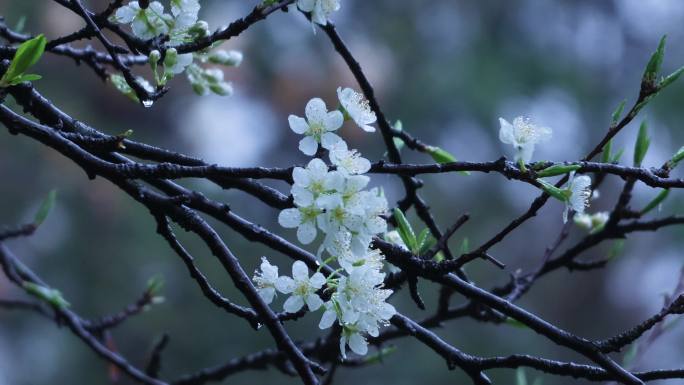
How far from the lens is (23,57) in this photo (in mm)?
749

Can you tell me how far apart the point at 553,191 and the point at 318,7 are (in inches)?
12.4

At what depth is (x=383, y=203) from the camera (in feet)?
2.20

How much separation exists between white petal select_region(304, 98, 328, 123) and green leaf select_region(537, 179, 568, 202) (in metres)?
0.21

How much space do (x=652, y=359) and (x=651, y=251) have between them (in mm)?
783

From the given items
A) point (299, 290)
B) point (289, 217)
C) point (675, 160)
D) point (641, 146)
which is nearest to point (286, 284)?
point (299, 290)

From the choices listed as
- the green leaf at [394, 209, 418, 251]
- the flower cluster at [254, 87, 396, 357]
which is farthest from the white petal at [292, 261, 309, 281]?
the green leaf at [394, 209, 418, 251]

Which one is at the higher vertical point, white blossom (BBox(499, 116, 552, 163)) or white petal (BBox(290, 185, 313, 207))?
white blossom (BBox(499, 116, 552, 163))

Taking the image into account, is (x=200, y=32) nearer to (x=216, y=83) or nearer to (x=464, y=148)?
(x=216, y=83)

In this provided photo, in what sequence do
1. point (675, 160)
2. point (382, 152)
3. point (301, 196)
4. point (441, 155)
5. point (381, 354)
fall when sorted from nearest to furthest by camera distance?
point (301, 196), point (675, 160), point (441, 155), point (381, 354), point (382, 152)

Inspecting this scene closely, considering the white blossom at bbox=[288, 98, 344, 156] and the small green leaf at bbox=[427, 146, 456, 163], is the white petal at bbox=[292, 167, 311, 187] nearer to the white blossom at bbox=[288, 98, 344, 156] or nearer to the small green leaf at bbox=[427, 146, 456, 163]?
the white blossom at bbox=[288, 98, 344, 156]

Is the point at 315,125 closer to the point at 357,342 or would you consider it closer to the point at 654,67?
the point at 357,342

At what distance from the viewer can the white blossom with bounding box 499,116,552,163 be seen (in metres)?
0.70

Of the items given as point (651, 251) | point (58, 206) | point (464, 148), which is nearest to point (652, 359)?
point (651, 251)

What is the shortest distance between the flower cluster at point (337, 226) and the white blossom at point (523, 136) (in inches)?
5.2
